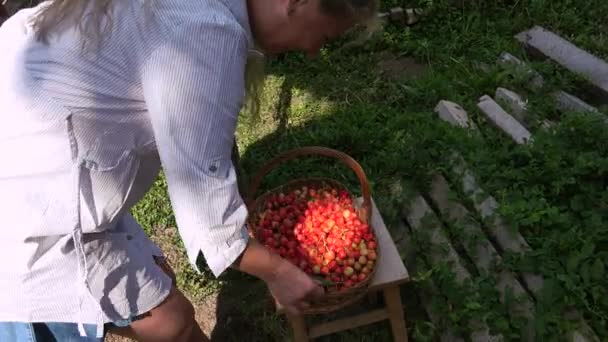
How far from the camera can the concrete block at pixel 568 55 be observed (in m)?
3.64

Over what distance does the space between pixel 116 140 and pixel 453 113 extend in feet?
8.24

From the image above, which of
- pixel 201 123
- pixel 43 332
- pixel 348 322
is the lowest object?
pixel 348 322

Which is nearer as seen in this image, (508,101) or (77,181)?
(77,181)

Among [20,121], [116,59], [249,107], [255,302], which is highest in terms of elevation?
[116,59]

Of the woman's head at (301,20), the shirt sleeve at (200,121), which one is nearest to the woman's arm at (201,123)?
the shirt sleeve at (200,121)

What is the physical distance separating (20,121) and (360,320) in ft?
5.38

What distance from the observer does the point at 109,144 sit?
1546 mm

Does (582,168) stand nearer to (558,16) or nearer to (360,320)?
(360,320)

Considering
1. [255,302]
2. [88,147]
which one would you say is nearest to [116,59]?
[88,147]

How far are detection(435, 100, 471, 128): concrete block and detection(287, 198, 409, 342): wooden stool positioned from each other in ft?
4.01

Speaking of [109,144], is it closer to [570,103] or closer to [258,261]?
[258,261]

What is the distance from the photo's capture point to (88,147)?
1.52 m

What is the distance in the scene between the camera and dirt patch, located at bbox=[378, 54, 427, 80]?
4.40 metres

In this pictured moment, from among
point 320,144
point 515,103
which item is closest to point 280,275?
point 320,144
